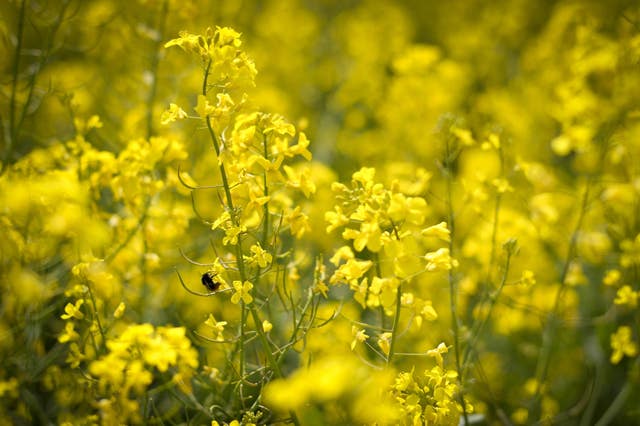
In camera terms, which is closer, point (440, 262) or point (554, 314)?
point (440, 262)

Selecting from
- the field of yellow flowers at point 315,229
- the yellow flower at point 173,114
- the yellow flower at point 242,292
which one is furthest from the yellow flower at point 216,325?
the yellow flower at point 173,114

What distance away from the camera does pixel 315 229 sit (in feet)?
12.4

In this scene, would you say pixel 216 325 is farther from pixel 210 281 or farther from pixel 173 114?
pixel 173 114

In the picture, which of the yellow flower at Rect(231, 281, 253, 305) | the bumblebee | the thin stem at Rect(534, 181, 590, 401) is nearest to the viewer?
the yellow flower at Rect(231, 281, 253, 305)

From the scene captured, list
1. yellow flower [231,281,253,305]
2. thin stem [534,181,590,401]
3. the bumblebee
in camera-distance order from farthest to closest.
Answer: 1. thin stem [534,181,590,401]
2. the bumblebee
3. yellow flower [231,281,253,305]

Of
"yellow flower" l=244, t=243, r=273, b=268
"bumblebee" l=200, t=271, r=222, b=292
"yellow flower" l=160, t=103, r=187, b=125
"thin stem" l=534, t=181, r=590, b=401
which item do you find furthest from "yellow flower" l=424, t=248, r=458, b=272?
"thin stem" l=534, t=181, r=590, b=401

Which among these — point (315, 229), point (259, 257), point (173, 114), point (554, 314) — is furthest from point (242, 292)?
point (315, 229)

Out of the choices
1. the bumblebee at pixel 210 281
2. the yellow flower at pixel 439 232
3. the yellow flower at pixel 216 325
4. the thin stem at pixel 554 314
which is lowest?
the thin stem at pixel 554 314

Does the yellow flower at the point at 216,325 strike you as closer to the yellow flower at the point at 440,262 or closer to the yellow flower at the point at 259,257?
the yellow flower at the point at 259,257

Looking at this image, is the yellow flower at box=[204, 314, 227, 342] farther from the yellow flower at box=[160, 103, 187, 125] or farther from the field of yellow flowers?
the yellow flower at box=[160, 103, 187, 125]

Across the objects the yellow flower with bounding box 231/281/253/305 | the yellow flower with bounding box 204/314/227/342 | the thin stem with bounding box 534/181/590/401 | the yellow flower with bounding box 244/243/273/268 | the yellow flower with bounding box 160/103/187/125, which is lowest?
the thin stem with bounding box 534/181/590/401

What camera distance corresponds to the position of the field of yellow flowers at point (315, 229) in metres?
1.74

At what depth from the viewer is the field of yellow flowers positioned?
1735 mm

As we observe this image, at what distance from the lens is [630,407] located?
2.90m
